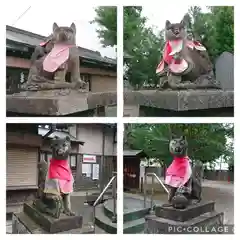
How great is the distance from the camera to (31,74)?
4.32ft

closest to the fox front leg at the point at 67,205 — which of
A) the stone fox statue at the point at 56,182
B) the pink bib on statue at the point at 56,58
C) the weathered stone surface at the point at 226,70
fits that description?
the stone fox statue at the point at 56,182

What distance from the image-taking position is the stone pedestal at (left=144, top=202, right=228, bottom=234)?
1293 millimetres

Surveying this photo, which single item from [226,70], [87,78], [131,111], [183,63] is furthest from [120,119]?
[226,70]

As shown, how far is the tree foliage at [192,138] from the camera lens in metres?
1.29

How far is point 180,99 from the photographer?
1306 mm

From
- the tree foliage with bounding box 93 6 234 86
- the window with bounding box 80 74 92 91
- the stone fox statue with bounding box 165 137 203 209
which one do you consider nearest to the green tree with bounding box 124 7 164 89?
the tree foliage with bounding box 93 6 234 86

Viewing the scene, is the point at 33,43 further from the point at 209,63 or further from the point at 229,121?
the point at 229,121

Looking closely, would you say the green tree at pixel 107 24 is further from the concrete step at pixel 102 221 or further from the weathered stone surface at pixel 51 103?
the concrete step at pixel 102 221

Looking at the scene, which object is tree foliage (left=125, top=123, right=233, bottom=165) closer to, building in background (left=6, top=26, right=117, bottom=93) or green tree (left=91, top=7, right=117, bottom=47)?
building in background (left=6, top=26, right=117, bottom=93)

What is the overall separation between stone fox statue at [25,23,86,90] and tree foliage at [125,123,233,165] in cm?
25

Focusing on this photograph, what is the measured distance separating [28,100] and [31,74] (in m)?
0.09

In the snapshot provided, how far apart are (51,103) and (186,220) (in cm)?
60

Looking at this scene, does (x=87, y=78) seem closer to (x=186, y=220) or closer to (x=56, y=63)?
(x=56, y=63)
